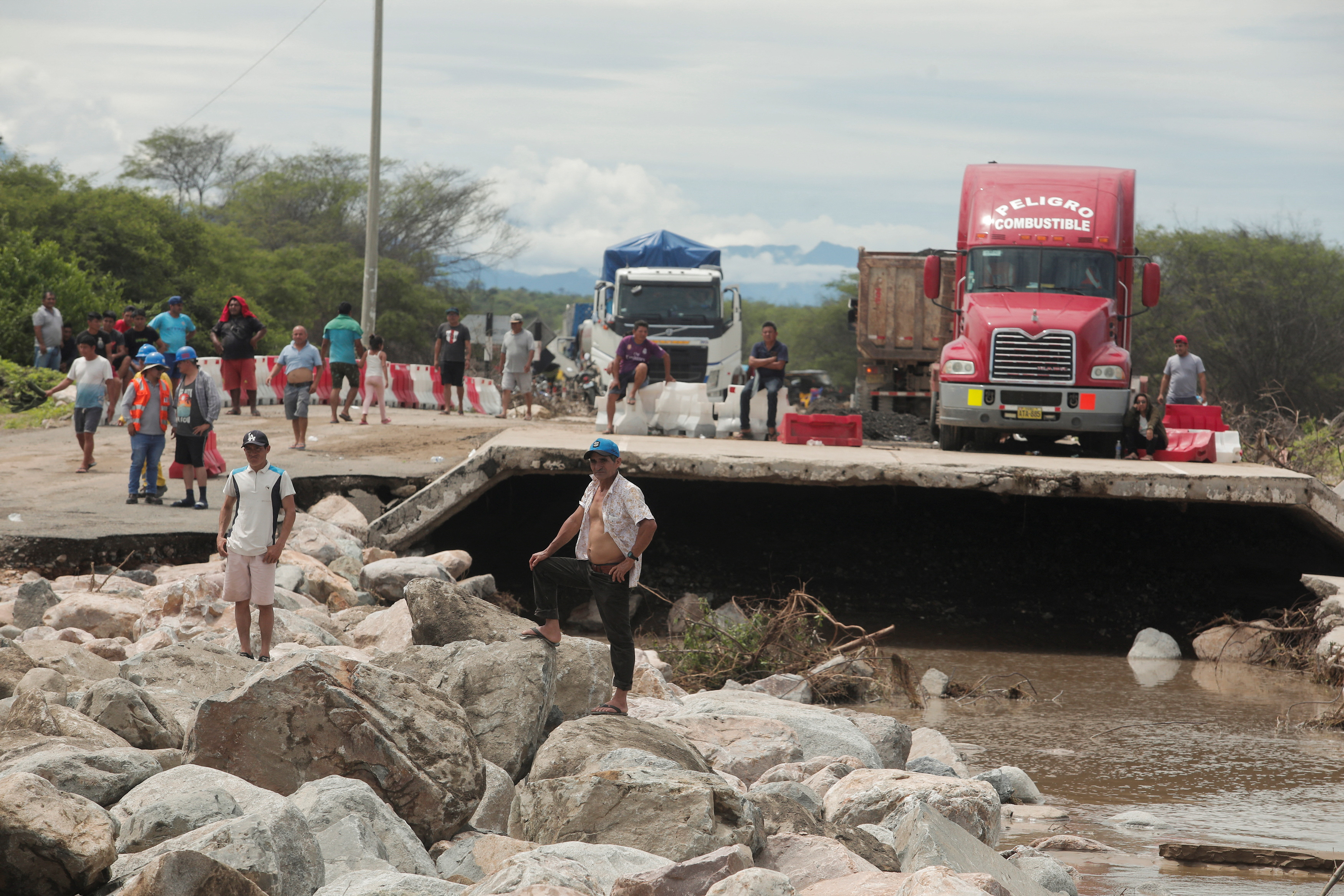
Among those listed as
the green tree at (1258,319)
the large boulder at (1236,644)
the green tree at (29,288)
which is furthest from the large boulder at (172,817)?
the green tree at (1258,319)

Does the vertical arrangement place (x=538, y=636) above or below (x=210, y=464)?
below

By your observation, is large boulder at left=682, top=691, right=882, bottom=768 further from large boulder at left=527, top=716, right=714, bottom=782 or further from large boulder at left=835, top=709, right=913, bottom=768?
large boulder at left=527, top=716, right=714, bottom=782

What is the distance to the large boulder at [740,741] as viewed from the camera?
19.3 feet

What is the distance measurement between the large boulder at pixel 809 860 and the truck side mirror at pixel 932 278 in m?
9.77

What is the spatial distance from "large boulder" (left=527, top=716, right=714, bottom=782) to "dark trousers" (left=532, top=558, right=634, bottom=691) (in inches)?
30.1

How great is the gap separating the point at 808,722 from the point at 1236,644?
568 cm

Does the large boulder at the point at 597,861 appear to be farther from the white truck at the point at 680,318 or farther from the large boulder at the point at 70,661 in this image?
the white truck at the point at 680,318

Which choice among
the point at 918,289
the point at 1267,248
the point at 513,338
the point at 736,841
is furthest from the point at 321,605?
the point at 1267,248

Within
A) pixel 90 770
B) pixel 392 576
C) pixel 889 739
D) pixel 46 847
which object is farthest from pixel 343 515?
pixel 46 847

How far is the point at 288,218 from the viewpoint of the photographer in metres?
51.0

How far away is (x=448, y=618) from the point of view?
23.0 ft

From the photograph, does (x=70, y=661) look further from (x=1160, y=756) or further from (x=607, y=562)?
(x=1160, y=756)

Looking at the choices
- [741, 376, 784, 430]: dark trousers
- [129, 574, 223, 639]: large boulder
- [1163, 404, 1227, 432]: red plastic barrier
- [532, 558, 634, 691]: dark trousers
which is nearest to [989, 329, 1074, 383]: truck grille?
[1163, 404, 1227, 432]: red plastic barrier

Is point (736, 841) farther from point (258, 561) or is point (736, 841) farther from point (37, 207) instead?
point (37, 207)
